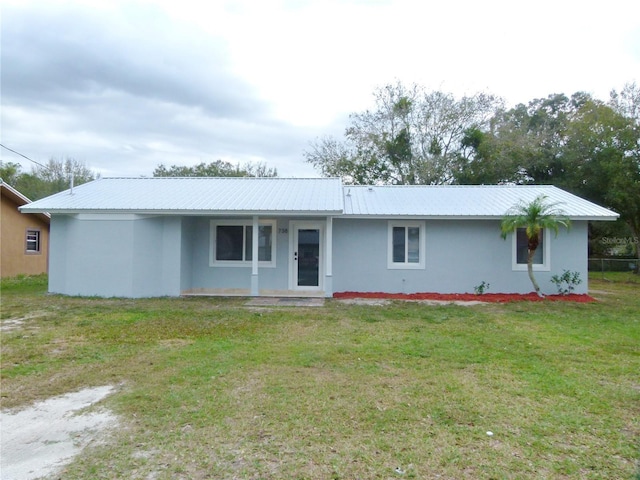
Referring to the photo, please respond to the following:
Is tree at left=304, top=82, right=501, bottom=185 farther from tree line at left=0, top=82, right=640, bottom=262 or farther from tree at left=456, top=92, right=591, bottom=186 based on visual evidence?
tree at left=456, top=92, right=591, bottom=186

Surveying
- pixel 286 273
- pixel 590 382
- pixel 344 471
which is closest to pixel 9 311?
pixel 286 273

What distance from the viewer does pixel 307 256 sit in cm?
1258

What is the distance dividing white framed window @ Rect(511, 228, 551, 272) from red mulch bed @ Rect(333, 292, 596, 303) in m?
0.82

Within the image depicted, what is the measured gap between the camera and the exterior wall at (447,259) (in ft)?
39.9

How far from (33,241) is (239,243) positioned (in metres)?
12.3

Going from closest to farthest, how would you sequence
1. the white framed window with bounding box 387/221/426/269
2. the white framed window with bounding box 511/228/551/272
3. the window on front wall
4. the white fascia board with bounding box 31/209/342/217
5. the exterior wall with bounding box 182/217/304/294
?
the white fascia board with bounding box 31/209/342/217, the white framed window with bounding box 511/228/551/272, the white framed window with bounding box 387/221/426/269, the exterior wall with bounding box 182/217/304/294, the window on front wall

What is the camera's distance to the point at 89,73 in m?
13.3

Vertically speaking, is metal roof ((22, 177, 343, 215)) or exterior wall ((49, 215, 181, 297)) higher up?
metal roof ((22, 177, 343, 215))

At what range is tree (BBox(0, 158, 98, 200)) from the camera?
3083 cm

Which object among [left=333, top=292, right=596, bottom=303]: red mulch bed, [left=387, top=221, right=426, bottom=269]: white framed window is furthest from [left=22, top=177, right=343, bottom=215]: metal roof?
[left=333, top=292, right=596, bottom=303]: red mulch bed

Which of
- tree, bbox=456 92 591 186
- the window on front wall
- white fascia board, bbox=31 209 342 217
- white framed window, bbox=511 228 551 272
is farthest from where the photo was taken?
tree, bbox=456 92 591 186

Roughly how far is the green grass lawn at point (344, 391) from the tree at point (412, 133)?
18555mm

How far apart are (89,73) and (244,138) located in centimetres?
1497

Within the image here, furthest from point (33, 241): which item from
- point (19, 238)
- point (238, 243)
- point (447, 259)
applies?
point (447, 259)
